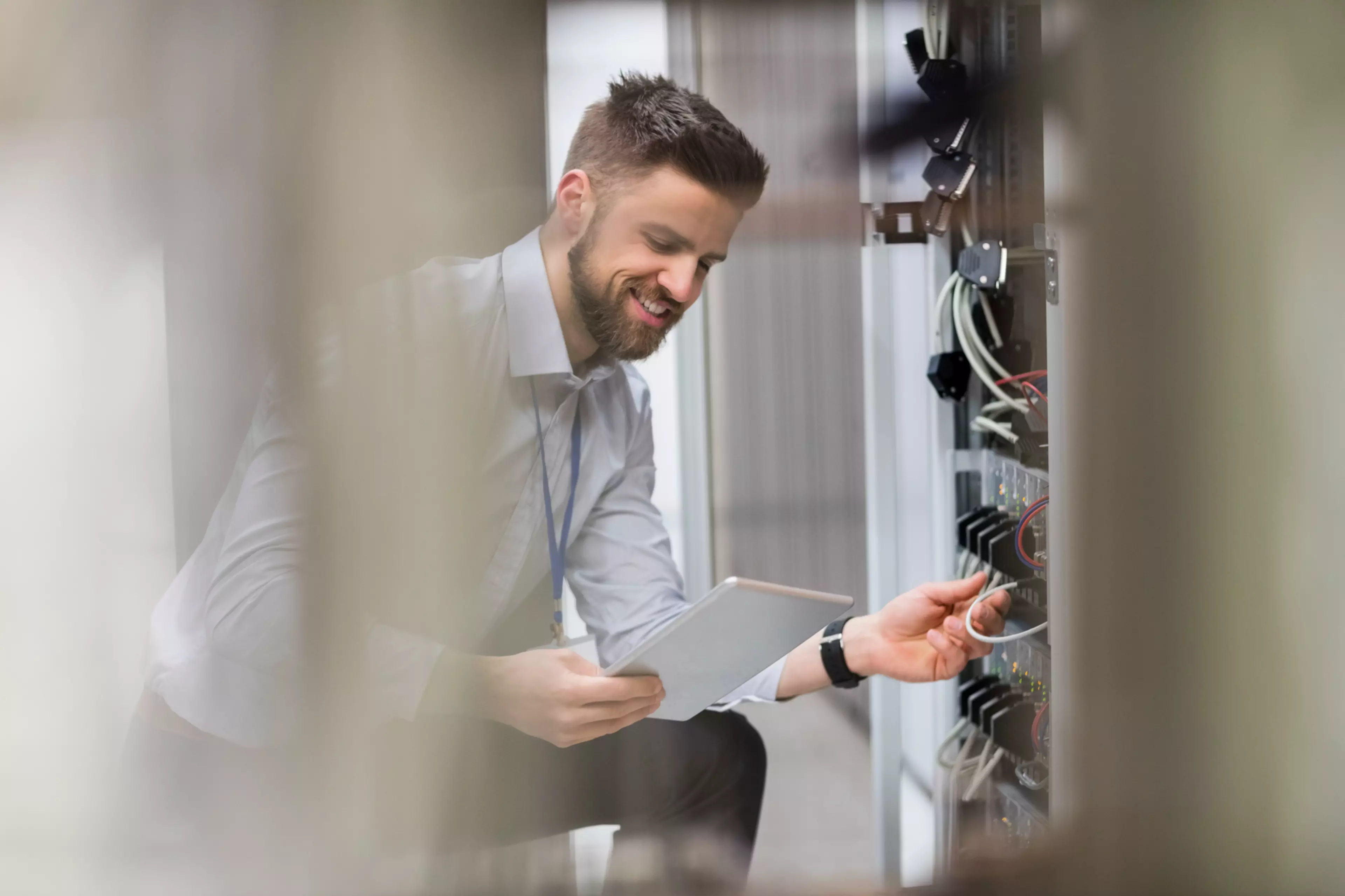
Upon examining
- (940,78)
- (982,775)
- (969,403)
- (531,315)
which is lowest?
(982,775)

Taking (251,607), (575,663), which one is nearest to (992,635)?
(575,663)

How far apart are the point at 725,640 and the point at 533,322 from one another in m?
0.38

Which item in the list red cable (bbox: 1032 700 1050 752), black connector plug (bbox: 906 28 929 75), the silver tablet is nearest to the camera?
the silver tablet

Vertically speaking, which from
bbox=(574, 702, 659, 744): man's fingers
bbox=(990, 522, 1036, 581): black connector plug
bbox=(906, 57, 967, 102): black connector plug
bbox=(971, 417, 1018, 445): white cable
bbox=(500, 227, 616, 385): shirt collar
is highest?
bbox=(906, 57, 967, 102): black connector plug

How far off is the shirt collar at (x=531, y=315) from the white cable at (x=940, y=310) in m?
0.40

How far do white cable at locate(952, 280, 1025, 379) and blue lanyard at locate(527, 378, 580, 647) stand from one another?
17.2 inches

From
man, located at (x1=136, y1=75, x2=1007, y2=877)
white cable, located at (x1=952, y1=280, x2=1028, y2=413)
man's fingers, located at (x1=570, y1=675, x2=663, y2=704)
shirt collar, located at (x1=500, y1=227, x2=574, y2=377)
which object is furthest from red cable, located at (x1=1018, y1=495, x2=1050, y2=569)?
shirt collar, located at (x1=500, y1=227, x2=574, y2=377)

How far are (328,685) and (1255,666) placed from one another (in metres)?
1.03

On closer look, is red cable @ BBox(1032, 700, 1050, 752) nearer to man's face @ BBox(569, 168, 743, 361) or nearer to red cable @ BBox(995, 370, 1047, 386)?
red cable @ BBox(995, 370, 1047, 386)

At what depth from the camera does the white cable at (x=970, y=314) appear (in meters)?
1.11

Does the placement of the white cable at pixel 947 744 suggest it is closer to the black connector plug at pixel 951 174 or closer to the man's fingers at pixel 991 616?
the man's fingers at pixel 991 616

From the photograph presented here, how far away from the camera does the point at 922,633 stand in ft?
3.66

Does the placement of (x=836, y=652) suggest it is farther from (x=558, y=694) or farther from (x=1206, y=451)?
(x=1206, y=451)

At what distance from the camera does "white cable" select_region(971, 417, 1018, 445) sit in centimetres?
114
